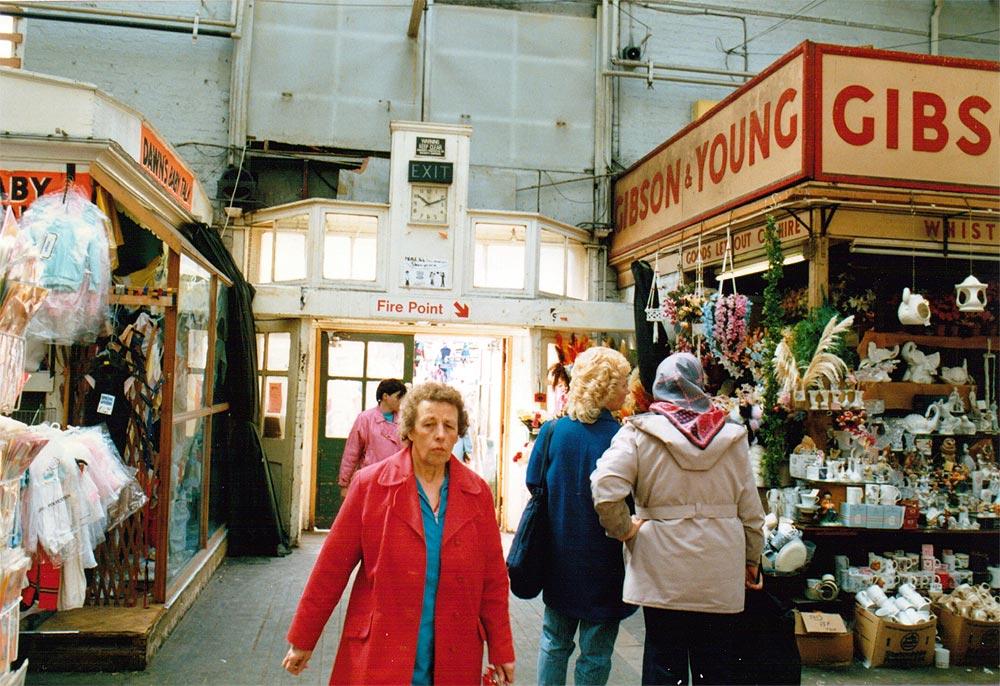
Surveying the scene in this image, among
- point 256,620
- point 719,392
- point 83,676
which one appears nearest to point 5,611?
point 83,676

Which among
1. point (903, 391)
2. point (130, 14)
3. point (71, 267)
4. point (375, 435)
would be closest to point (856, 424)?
point (903, 391)

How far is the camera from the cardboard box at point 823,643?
5047 mm

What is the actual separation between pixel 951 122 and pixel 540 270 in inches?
176

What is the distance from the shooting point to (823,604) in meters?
5.40

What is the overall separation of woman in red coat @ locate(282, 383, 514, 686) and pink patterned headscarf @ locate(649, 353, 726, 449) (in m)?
0.93

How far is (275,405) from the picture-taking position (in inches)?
327

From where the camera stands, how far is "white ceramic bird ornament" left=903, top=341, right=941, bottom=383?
6.42m

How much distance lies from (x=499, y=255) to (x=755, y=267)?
3.10 m

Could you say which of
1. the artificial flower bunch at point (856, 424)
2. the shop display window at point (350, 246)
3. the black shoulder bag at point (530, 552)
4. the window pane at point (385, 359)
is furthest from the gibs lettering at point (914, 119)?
the window pane at point (385, 359)

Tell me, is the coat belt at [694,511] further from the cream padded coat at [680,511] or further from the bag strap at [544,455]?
the bag strap at [544,455]

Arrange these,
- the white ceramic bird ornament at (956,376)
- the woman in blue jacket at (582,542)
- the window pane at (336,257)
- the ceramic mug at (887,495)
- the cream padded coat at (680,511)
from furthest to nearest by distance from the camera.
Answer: the window pane at (336,257), the white ceramic bird ornament at (956,376), the ceramic mug at (887,495), the woman in blue jacket at (582,542), the cream padded coat at (680,511)

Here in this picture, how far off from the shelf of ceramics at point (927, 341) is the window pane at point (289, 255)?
5816 millimetres

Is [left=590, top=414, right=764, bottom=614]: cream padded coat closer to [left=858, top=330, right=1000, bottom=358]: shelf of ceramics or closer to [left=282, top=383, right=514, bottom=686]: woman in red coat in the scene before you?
[left=282, top=383, right=514, bottom=686]: woman in red coat

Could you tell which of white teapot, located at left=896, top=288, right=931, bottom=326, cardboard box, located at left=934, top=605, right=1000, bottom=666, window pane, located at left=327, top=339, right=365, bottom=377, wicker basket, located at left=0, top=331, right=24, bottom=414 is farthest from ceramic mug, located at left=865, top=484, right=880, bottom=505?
window pane, located at left=327, top=339, right=365, bottom=377
